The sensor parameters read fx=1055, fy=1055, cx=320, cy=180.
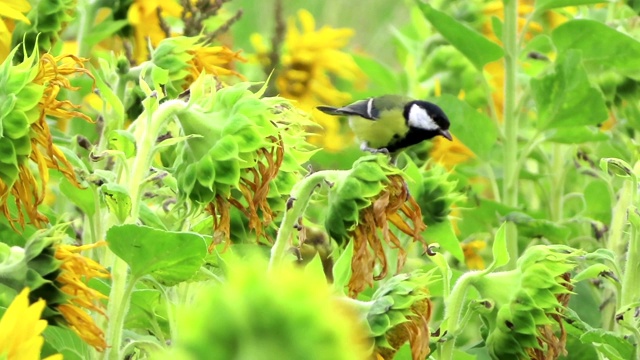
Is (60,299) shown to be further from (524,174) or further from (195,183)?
(524,174)

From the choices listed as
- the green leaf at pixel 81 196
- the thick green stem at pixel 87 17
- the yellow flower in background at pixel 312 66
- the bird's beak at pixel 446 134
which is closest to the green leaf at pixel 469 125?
the bird's beak at pixel 446 134

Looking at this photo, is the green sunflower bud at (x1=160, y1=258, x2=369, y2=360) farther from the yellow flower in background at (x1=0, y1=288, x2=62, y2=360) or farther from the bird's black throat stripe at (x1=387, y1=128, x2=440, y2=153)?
the bird's black throat stripe at (x1=387, y1=128, x2=440, y2=153)

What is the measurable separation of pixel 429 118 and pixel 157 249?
582mm

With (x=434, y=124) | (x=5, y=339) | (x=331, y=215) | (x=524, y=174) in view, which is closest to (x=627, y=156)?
(x=524, y=174)

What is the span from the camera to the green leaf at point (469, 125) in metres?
1.16

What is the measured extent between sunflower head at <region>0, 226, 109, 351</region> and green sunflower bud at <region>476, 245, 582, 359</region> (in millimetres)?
238

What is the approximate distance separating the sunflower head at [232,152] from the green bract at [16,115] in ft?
0.28

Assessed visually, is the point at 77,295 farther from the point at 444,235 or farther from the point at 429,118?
the point at 429,118

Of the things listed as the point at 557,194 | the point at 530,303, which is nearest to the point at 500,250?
the point at 530,303

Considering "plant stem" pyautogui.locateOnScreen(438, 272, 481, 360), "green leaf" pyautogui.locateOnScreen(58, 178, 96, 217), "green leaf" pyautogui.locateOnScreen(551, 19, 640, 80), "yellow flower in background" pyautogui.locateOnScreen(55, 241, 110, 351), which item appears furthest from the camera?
"green leaf" pyautogui.locateOnScreen(551, 19, 640, 80)

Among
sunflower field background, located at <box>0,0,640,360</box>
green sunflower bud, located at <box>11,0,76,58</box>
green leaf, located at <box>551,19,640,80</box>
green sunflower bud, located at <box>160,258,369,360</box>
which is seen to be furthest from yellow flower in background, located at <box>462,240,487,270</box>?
green sunflower bud, located at <box>160,258,369,360</box>

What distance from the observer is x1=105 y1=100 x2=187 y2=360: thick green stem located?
23.3 inches

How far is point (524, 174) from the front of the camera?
1.20m

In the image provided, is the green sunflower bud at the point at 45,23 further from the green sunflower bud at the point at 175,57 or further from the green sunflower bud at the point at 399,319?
the green sunflower bud at the point at 399,319
